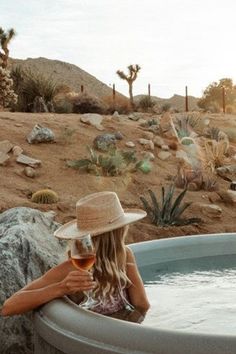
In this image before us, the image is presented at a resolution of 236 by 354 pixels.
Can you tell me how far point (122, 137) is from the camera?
1445 cm

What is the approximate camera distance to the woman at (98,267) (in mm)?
3373

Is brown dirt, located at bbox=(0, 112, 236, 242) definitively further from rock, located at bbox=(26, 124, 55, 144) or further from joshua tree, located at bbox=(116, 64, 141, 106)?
joshua tree, located at bbox=(116, 64, 141, 106)

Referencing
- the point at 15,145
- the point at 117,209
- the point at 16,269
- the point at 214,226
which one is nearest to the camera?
the point at 117,209

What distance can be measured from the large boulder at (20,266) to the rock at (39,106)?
13.9 meters

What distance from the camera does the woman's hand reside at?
3.19 metres

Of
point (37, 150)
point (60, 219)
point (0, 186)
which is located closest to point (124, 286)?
point (60, 219)

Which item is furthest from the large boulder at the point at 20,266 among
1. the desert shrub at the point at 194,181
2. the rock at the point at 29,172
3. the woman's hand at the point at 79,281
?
the desert shrub at the point at 194,181

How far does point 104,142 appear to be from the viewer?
13.7 metres

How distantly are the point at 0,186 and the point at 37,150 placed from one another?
2158 mm

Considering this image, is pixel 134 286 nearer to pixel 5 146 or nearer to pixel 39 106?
pixel 5 146

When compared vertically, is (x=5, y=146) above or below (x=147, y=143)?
above

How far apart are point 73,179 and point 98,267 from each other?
8473mm

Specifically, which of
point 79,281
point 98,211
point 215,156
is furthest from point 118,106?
point 79,281

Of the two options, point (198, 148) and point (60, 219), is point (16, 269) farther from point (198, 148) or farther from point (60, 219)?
point (198, 148)
